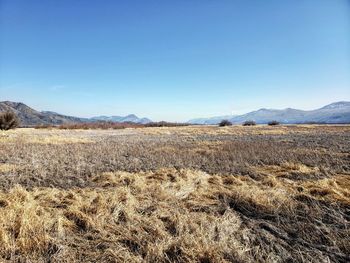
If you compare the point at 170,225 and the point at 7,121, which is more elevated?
the point at 7,121

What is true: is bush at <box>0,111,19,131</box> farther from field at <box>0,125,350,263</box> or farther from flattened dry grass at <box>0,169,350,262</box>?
flattened dry grass at <box>0,169,350,262</box>

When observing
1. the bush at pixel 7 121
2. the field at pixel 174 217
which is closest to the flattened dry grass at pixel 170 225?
the field at pixel 174 217

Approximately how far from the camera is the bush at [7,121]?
112ft

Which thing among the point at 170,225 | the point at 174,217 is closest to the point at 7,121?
the point at 174,217

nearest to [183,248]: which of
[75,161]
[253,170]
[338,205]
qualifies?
[338,205]

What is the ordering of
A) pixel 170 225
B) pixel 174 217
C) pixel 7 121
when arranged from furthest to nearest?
pixel 7 121, pixel 174 217, pixel 170 225

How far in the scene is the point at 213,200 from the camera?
655cm

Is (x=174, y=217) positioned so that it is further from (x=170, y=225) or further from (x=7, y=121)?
(x=7, y=121)

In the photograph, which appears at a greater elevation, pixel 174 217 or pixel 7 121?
pixel 7 121

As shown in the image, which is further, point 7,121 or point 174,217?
point 7,121

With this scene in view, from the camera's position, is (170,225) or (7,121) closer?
(170,225)

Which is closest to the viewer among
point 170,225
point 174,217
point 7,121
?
point 170,225

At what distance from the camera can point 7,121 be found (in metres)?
34.8

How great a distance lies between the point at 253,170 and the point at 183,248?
638cm
